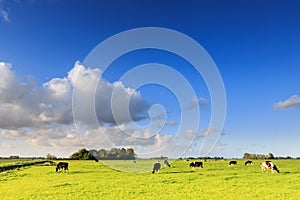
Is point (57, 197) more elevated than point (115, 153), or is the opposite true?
point (115, 153)

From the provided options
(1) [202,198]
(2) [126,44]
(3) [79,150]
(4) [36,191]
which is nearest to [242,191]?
(1) [202,198]

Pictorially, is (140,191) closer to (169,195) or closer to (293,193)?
(169,195)

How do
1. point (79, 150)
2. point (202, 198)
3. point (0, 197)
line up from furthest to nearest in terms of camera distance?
point (79, 150)
point (0, 197)
point (202, 198)

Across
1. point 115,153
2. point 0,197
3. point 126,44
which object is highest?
point 126,44

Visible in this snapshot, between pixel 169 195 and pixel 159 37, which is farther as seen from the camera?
pixel 159 37

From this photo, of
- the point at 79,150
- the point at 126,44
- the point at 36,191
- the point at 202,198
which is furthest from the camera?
the point at 79,150

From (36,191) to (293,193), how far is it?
14.2m

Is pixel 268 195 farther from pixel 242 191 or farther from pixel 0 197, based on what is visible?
pixel 0 197

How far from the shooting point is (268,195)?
16.7 m

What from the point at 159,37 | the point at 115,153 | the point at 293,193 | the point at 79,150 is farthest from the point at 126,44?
the point at 79,150

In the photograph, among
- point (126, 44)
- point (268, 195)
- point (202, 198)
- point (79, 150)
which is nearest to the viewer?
point (202, 198)

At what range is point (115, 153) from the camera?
104 m

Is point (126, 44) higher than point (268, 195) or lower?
higher

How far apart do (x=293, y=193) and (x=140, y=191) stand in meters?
7.96
